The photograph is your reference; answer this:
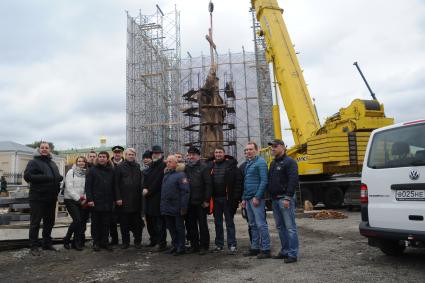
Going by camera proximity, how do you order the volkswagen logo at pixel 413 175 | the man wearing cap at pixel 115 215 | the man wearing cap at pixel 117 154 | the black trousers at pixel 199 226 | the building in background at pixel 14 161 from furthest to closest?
1. the building in background at pixel 14 161
2. the man wearing cap at pixel 117 154
3. the man wearing cap at pixel 115 215
4. the black trousers at pixel 199 226
5. the volkswagen logo at pixel 413 175

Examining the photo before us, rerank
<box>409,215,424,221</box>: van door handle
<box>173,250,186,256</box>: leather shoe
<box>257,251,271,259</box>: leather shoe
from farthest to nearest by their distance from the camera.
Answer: <box>173,250,186,256</box>: leather shoe < <box>257,251,271,259</box>: leather shoe < <box>409,215,424,221</box>: van door handle

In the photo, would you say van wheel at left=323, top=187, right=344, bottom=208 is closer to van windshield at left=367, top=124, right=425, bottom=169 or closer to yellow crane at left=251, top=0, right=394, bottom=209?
yellow crane at left=251, top=0, right=394, bottom=209

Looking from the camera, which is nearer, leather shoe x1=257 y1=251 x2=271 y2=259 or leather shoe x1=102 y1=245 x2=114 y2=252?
leather shoe x1=257 y1=251 x2=271 y2=259

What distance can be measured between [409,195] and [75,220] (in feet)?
16.9

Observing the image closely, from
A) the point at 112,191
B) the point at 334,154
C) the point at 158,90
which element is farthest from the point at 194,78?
the point at 112,191

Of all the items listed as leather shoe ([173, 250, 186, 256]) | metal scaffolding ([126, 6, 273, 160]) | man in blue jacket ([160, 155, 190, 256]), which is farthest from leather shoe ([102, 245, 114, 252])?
metal scaffolding ([126, 6, 273, 160])

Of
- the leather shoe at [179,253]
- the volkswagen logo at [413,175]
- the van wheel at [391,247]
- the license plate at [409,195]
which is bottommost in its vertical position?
the leather shoe at [179,253]

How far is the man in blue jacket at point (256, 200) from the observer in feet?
18.6

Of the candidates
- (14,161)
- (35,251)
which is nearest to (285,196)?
(35,251)

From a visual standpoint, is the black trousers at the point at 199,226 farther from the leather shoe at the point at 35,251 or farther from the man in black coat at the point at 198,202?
Answer: the leather shoe at the point at 35,251

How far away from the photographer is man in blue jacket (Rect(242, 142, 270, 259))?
18.6ft

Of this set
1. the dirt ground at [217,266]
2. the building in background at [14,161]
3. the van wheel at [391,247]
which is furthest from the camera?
the building in background at [14,161]

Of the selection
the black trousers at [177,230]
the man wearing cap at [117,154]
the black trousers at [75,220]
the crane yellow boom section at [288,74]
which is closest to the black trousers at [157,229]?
the black trousers at [177,230]

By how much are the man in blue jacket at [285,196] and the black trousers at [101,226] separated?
2994 mm
